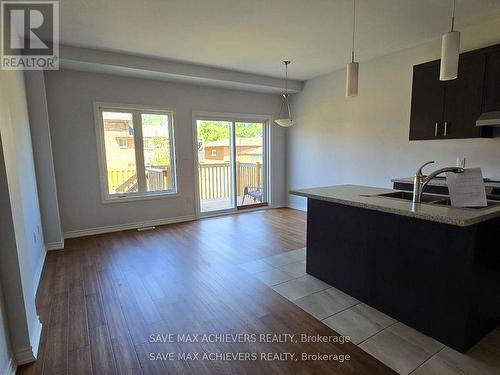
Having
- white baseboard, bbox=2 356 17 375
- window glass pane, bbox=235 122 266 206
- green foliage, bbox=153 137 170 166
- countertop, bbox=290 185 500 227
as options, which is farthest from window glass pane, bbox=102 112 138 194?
countertop, bbox=290 185 500 227

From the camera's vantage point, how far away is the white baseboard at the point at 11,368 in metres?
1.53

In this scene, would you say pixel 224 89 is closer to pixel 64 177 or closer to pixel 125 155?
pixel 125 155

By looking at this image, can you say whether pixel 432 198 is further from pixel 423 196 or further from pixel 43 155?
pixel 43 155

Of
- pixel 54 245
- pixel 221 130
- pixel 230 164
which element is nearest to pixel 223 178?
pixel 230 164

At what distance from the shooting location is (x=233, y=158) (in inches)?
225

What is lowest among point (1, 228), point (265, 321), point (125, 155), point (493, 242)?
point (265, 321)

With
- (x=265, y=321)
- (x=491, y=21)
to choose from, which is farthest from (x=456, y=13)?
(x=265, y=321)

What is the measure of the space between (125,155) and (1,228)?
3.17 meters

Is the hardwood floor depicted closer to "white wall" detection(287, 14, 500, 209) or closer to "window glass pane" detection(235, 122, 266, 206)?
"white wall" detection(287, 14, 500, 209)

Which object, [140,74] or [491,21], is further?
[140,74]

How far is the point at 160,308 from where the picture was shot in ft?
7.63

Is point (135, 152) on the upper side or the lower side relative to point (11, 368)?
upper

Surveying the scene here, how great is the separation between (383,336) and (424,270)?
0.57 meters

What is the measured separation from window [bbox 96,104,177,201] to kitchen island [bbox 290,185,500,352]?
3384mm
